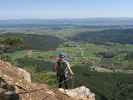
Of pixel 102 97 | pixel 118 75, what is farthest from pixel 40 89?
pixel 118 75

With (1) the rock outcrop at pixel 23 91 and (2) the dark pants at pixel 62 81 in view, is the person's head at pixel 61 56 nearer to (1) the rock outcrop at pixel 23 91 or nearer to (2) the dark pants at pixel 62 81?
(2) the dark pants at pixel 62 81

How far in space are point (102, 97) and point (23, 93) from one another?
193 feet

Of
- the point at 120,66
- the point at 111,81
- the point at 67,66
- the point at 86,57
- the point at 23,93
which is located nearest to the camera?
the point at 23,93

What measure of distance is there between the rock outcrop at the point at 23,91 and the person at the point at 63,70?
0.74 meters

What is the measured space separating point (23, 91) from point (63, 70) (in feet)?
12.1

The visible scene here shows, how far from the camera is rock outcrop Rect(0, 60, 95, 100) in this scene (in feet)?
37.1

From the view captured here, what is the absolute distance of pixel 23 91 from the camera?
39.8 ft

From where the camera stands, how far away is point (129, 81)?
341 feet

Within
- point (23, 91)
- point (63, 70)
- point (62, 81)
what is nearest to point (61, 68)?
point (63, 70)

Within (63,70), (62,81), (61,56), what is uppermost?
(61,56)

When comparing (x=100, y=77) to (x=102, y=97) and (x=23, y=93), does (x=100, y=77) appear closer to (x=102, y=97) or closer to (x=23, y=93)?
(x=102, y=97)

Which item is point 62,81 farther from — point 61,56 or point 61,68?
point 61,56

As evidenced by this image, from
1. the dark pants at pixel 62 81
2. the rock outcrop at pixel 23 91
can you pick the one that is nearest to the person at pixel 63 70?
the dark pants at pixel 62 81

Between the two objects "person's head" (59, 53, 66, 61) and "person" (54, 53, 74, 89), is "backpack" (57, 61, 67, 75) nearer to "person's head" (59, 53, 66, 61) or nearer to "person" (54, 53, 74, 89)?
"person" (54, 53, 74, 89)
